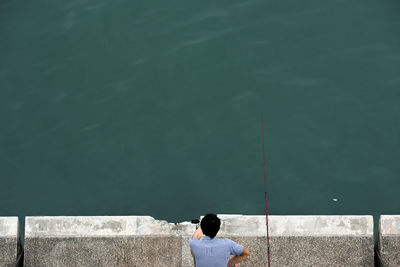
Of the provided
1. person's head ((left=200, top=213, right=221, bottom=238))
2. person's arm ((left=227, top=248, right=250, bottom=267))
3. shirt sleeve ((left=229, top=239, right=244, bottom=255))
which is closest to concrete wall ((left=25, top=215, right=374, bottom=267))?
person's arm ((left=227, top=248, right=250, bottom=267))

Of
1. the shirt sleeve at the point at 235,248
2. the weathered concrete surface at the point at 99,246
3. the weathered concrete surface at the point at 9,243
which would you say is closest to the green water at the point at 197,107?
the weathered concrete surface at the point at 99,246

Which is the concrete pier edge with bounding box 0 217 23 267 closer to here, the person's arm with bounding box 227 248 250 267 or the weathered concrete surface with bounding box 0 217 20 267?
the weathered concrete surface with bounding box 0 217 20 267

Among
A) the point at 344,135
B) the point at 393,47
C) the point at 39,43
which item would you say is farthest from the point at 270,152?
the point at 39,43

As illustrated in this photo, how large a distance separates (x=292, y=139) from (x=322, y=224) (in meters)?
6.41

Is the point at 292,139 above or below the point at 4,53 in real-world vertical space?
below

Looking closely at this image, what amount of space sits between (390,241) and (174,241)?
2328mm

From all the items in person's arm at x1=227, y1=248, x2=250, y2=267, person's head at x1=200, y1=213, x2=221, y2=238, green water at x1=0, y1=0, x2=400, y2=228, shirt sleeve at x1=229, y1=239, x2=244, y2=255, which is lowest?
person's arm at x1=227, y1=248, x2=250, y2=267

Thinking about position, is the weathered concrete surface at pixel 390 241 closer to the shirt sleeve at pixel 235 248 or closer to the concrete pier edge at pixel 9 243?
the shirt sleeve at pixel 235 248

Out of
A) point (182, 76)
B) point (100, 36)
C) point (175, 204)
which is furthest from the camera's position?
point (100, 36)

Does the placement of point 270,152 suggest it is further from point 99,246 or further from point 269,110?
point 99,246

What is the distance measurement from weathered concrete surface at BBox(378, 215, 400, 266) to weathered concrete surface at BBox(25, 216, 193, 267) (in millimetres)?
2162

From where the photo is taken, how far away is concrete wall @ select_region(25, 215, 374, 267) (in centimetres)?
833

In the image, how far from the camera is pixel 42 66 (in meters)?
17.0

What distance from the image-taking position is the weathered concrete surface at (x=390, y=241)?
8180 mm
